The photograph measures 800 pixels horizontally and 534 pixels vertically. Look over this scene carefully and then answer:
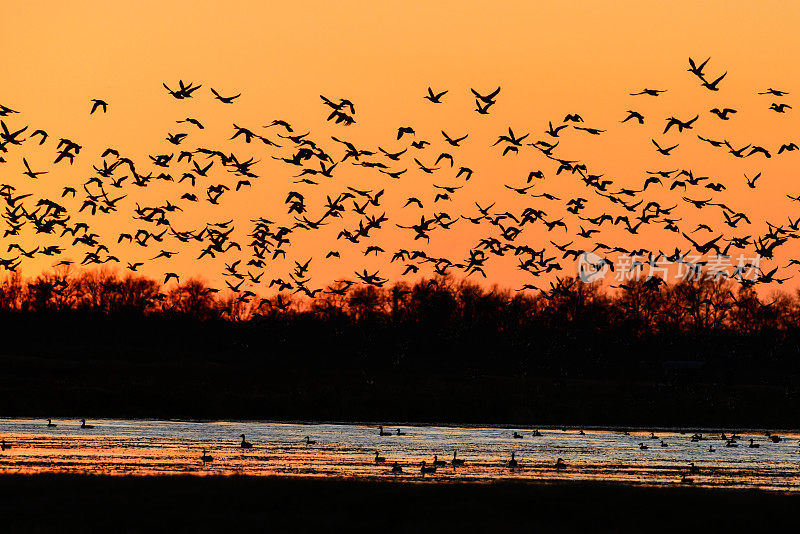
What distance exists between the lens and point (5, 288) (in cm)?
17688

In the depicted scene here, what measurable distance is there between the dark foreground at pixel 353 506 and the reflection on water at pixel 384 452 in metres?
5.02

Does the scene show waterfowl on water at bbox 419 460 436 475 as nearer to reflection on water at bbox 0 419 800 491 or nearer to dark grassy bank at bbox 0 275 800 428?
reflection on water at bbox 0 419 800 491

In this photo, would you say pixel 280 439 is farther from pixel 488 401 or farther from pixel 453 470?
pixel 488 401

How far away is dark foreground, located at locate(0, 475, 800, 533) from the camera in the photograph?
28.2 metres

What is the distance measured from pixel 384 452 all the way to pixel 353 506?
19443 millimetres

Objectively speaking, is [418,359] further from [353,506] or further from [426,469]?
[353,506]

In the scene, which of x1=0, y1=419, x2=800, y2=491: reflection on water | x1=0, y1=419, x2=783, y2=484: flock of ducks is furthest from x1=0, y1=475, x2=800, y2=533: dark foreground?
x1=0, y1=419, x2=783, y2=484: flock of ducks

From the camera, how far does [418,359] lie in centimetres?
13800

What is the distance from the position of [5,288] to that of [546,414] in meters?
117

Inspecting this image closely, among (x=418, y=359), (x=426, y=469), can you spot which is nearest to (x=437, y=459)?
(x=426, y=469)

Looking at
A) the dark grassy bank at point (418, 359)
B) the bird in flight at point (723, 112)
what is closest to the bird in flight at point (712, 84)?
the bird in flight at point (723, 112)

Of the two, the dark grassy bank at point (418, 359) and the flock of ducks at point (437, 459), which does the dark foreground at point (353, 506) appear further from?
the dark grassy bank at point (418, 359)

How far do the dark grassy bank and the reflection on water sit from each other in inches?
447

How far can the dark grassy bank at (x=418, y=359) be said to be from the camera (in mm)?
84869
